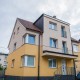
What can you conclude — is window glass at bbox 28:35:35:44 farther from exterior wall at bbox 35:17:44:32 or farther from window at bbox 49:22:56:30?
window at bbox 49:22:56:30

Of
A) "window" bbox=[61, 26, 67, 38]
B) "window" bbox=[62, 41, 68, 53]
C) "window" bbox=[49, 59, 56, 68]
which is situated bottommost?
"window" bbox=[49, 59, 56, 68]

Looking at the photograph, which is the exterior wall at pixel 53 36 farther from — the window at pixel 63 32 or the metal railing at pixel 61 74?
the metal railing at pixel 61 74

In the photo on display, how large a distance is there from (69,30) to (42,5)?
350 inches

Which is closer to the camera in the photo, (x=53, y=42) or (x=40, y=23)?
(x=53, y=42)

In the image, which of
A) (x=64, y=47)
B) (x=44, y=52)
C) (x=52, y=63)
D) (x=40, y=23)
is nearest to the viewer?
(x=44, y=52)

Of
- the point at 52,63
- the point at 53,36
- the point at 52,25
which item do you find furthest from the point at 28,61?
the point at 52,25

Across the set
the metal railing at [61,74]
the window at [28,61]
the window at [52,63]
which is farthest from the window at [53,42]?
the window at [28,61]

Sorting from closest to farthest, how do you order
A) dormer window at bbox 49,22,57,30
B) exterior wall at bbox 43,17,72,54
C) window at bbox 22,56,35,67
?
window at bbox 22,56,35,67, exterior wall at bbox 43,17,72,54, dormer window at bbox 49,22,57,30

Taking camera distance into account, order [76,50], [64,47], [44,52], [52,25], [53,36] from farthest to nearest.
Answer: [76,50]
[64,47]
[52,25]
[53,36]
[44,52]

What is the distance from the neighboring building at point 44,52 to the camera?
16.2m

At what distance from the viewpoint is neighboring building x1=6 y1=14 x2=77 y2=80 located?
16219 millimetres

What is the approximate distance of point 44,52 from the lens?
54.6ft

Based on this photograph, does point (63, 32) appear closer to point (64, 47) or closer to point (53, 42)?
point (64, 47)

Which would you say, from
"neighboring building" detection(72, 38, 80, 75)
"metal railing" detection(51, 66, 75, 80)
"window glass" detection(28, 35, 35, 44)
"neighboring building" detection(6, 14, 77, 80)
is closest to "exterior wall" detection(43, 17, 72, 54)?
"neighboring building" detection(6, 14, 77, 80)
